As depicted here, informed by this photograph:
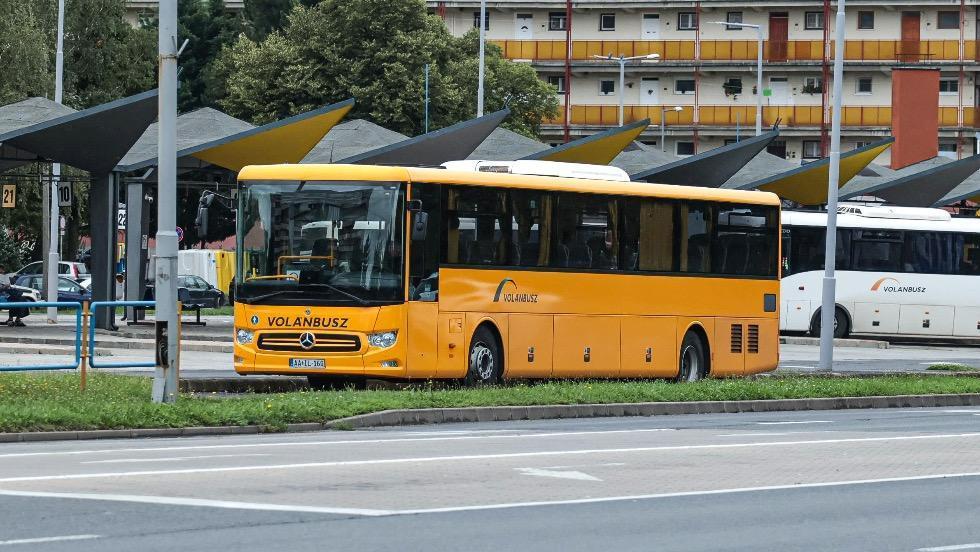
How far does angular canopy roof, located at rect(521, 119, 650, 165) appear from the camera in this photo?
4834 centimetres

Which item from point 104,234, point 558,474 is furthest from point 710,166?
point 558,474

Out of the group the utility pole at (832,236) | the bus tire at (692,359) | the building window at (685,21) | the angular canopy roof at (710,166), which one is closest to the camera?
the bus tire at (692,359)

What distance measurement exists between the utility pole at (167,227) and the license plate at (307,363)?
4.17m

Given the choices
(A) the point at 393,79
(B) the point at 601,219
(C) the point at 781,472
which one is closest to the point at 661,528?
(C) the point at 781,472

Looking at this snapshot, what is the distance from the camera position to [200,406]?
64.7ft

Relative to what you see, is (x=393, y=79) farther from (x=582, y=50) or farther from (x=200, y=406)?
(x=200, y=406)


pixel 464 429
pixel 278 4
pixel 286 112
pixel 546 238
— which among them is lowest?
pixel 464 429

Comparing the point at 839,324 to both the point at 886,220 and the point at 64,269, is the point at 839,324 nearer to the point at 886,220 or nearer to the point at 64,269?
the point at 886,220

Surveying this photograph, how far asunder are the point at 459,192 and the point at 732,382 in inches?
198

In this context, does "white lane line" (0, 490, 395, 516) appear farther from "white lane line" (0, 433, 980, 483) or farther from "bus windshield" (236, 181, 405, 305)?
"bus windshield" (236, 181, 405, 305)

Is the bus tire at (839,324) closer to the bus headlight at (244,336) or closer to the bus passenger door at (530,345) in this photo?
the bus passenger door at (530,345)

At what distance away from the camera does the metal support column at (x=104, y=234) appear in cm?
4166

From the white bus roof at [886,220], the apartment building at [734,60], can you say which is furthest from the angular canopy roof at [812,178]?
the apartment building at [734,60]

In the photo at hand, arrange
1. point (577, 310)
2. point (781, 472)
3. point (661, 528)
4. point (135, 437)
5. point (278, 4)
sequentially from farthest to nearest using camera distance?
point (278, 4) < point (577, 310) < point (135, 437) < point (781, 472) < point (661, 528)
